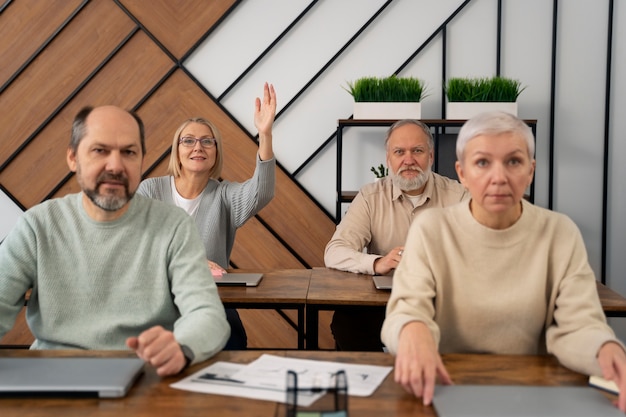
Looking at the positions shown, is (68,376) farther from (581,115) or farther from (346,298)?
(581,115)

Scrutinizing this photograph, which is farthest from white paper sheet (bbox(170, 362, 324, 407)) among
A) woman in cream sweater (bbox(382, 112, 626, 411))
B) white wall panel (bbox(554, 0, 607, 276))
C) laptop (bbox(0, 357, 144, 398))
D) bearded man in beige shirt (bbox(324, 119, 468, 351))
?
white wall panel (bbox(554, 0, 607, 276))

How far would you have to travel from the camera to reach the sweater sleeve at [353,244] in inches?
106

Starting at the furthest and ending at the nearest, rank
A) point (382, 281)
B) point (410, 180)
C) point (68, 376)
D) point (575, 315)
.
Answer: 1. point (410, 180)
2. point (382, 281)
3. point (575, 315)
4. point (68, 376)

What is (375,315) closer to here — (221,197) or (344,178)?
(221,197)

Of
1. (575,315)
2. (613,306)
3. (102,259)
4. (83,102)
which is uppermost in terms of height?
(83,102)

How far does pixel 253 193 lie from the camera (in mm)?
3094

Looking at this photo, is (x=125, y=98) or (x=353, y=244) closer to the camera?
(x=353, y=244)

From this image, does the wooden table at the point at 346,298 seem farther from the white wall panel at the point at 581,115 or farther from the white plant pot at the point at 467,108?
the white wall panel at the point at 581,115

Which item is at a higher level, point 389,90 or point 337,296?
point 389,90

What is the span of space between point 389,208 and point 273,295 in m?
Answer: 0.95

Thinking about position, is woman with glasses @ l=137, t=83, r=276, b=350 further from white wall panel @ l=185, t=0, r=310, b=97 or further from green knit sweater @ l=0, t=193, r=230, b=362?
green knit sweater @ l=0, t=193, r=230, b=362

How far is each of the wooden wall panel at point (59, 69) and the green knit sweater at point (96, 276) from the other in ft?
8.83

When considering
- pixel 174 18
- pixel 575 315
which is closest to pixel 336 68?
pixel 174 18

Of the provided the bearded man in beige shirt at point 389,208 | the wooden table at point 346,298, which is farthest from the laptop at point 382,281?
the bearded man in beige shirt at point 389,208
